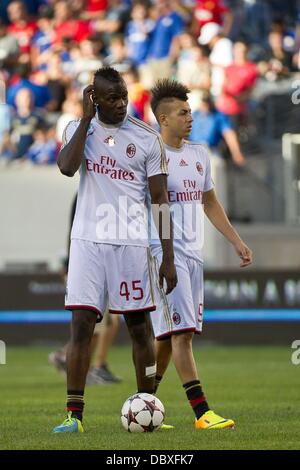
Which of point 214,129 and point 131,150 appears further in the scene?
point 214,129

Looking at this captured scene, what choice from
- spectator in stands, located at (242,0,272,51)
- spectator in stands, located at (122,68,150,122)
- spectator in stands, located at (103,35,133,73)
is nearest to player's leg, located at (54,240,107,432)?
spectator in stands, located at (122,68,150,122)

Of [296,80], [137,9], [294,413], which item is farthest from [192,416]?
[137,9]

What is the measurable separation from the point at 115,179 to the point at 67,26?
641 inches

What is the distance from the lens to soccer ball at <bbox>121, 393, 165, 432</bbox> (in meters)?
9.20

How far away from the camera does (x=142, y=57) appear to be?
2341cm

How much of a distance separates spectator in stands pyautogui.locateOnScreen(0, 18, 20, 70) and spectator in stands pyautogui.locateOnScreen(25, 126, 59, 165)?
274 centimetres

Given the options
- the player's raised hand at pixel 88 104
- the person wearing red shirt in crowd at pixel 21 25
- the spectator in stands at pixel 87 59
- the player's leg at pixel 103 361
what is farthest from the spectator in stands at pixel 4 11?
the player's raised hand at pixel 88 104

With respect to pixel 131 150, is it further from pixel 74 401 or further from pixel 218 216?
pixel 74 401

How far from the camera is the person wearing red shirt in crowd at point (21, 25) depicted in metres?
25.2

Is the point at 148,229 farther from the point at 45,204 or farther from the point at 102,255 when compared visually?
the point at 45,204

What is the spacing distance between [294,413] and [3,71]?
1473cm

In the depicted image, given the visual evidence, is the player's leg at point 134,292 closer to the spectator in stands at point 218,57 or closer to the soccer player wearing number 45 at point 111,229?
the soccer player wearing number 45 at point 111,229

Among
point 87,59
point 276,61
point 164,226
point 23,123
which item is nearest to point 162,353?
point 164,226

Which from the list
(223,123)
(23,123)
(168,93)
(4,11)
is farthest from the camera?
(4,11)
